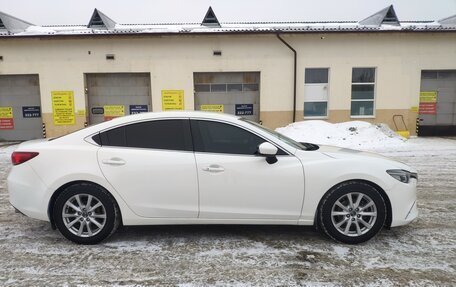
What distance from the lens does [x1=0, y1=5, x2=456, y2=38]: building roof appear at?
14992 mm

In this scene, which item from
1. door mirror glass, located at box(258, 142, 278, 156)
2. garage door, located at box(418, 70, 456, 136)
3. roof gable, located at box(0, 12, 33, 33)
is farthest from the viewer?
roof gable, located at box(0, 12, 33, 33)

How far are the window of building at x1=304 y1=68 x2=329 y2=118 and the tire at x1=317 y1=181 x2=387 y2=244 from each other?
39.6ft

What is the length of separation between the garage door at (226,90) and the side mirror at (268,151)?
38.4 ft

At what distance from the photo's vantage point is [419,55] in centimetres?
1555

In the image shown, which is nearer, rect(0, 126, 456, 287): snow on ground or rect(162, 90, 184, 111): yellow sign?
rect(0, 126, 456, 287): snow on ground

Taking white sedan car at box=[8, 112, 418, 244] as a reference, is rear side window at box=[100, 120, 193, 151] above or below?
above

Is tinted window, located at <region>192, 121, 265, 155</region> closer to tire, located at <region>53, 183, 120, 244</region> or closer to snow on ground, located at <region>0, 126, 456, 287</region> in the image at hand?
snow on ground, located at <region>0, 126, 456, 287</region>

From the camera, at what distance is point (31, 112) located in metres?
15.7

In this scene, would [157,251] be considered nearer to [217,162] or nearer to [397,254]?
[217,162]

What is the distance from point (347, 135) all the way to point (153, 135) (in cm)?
1055

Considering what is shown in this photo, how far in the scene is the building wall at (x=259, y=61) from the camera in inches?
596

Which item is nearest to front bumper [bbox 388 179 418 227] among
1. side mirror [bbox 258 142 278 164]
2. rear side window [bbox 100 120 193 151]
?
side mirror [bbox 258 142 278 164]

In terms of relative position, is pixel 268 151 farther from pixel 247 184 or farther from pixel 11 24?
pixel 11 24

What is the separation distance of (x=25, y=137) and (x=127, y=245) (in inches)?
565
